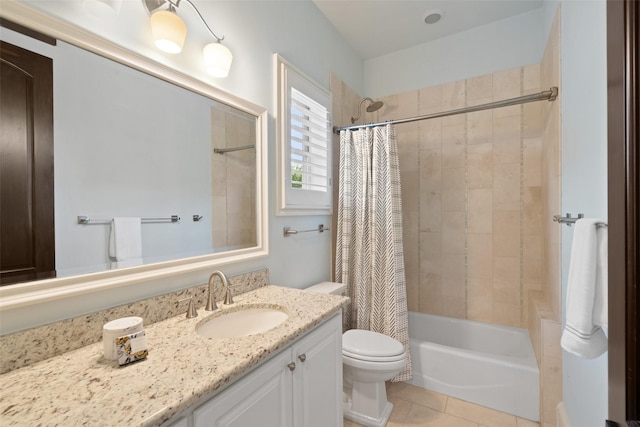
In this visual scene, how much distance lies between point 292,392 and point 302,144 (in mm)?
1448

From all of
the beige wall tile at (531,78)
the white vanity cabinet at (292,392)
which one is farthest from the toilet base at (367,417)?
the beige wall tile at (531,78)

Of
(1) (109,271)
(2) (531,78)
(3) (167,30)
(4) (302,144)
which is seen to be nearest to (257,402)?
(1) (109,271)

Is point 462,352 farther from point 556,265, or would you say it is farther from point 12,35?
point 12,35

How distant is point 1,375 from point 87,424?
40 cm

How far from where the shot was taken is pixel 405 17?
2.20 meters

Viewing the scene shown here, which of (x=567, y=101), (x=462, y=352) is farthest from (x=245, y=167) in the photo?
(x=462, y=352)

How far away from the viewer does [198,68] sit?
124 cm

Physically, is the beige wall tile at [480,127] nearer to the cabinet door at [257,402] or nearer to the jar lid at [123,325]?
the cabinet door at [257,402]

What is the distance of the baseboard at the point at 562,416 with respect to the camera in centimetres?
142

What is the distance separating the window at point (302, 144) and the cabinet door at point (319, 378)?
80 centimetres

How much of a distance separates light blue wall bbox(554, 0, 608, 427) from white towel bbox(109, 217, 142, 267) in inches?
65.9

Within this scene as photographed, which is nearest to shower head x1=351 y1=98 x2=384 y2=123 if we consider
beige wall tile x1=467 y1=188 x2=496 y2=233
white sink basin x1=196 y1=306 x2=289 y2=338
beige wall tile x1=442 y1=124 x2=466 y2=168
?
beige wall tile x1=442 y1=124 x2=466 y2=168

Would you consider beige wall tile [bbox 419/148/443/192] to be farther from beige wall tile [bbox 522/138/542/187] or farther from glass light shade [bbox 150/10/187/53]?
glass light shade [bbox 150/10/187/53]

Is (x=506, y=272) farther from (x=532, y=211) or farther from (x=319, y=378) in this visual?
(x=319, y=378)
